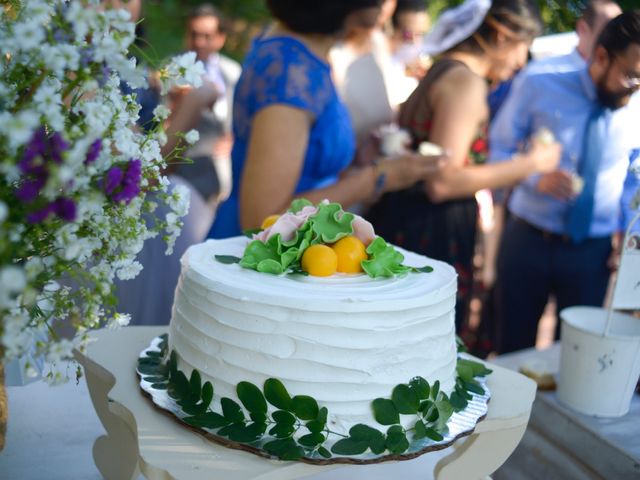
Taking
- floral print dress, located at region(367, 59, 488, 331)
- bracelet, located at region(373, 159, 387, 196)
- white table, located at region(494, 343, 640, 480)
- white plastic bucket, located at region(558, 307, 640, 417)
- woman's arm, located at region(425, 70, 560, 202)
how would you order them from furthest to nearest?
floral print dress, located at region(367, 59, 488, 331) < woman's arm, located at region(425, 70, 560, 202) < bracelet, located at region(373, 159, 387, 196) < white plastic bucket, located at region(558, 307, 640, 417) < white table, located at region(494, 343, 640, 480)

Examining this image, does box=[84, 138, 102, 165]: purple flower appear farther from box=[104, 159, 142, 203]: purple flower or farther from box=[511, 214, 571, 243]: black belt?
box=[511, 214, 571, 243]: black belt

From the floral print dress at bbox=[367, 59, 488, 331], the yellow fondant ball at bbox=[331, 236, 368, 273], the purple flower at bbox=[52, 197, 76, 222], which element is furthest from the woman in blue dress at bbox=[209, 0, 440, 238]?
the purple flower at bbox=[52, 197, 76, 222]

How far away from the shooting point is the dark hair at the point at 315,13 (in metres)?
1.82

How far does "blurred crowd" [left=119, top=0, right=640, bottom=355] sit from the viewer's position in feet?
5.97

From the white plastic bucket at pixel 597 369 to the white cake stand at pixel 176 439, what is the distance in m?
0.35

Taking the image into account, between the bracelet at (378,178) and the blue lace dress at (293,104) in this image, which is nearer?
the blue lace dress at (293,104)

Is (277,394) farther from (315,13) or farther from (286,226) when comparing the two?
(315,13)

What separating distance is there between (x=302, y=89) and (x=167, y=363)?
0.89m

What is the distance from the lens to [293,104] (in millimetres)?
1759

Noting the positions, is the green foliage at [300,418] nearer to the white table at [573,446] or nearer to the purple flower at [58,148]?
the purple flower at [58,148]

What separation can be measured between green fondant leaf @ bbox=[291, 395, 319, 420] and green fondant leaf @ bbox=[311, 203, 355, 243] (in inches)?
11.2

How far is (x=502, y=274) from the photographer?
276cm

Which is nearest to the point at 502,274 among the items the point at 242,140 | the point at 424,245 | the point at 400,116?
the point at 424,245

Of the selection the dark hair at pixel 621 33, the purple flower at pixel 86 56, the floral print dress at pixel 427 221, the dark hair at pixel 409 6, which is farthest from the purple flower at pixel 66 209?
the dark hair at pixel 409 6
